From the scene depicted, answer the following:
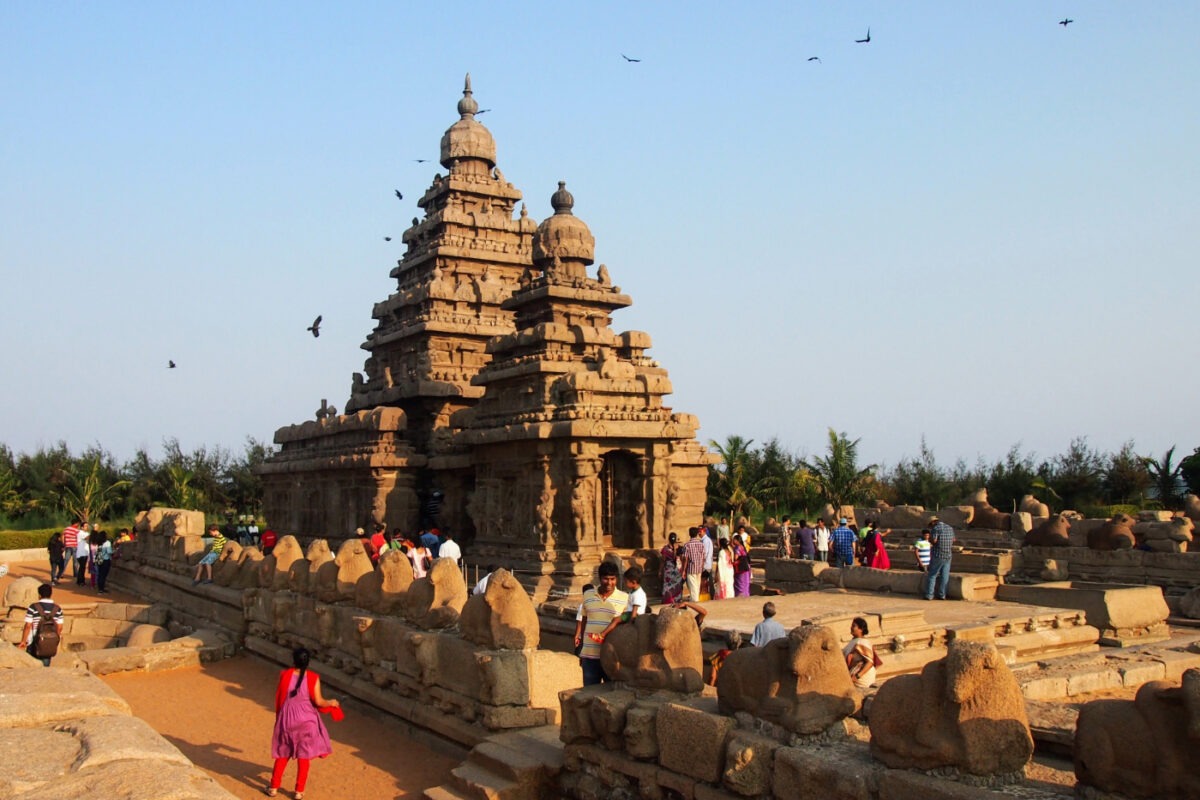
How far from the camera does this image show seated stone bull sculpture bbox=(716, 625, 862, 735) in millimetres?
5074

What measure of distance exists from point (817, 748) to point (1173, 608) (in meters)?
11.3

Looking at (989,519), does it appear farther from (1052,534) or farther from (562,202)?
(562,202)

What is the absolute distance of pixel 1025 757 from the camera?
14.0 feet

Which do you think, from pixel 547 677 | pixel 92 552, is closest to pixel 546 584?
pixel 547 677

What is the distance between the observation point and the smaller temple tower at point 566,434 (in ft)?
50.3

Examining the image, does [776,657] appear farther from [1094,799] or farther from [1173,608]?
[1173,608]

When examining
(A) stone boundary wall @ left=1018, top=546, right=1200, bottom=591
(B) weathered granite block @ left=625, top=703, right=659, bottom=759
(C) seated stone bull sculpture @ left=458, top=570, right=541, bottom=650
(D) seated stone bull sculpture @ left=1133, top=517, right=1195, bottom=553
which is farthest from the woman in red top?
(D) seated stone bull sculpture @ left=1133, top=517, right=1195, bottom=553

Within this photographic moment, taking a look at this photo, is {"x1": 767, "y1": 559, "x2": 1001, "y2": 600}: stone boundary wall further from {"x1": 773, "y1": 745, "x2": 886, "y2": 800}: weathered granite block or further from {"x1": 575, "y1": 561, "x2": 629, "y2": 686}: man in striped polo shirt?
{"x1": 773, "y1": 745, "x2": 886, "y2": 800}: weathered granite block

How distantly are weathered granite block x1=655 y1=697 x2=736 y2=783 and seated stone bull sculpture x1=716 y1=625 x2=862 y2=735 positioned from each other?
0.59 feet

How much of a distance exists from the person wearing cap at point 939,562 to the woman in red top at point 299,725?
7964 millimetres

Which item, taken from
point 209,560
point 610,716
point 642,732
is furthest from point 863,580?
point 209,560

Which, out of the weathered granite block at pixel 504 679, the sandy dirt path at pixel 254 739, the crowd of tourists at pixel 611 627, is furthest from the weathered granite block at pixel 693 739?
the sandy dirt path at pixel 254 739

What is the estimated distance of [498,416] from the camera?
684 inches

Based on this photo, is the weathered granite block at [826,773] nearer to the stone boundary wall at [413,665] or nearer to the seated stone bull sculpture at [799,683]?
the seated stone bull sculpture at [799,683]
